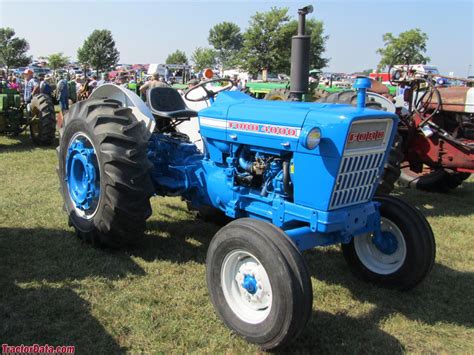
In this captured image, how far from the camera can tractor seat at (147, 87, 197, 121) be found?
4492 millimetres

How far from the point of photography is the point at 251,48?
42.7m

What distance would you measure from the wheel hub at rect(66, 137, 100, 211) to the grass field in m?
0.41

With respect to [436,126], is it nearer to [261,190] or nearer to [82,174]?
[261,190]

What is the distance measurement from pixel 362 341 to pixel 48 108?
837 centimetres

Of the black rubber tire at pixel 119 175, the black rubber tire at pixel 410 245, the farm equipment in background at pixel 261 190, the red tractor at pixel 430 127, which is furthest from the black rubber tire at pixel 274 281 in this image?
the red tractor at pixel 430 127

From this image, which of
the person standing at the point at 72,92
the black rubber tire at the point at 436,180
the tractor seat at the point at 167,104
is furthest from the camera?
the person standing at the point at 72,92

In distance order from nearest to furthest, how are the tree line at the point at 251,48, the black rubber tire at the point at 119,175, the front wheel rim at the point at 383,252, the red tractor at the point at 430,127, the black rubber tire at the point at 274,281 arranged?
the black rubber tire at the point at 274,281, the front wheel rim at the point at 383,252, the black rubber tire at the point at 119,175, the red tractor at the point at 430,127, the tree line at the point at 251,48

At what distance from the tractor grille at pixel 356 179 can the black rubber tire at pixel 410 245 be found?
0.36m

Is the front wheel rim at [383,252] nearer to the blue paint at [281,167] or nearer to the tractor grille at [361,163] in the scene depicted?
the blue paint at [281,167]

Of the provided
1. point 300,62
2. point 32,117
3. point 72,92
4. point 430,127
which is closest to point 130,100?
point 300,62

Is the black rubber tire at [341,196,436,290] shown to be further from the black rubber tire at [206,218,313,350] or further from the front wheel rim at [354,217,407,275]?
the black rubber tire at [206,218,313,350]

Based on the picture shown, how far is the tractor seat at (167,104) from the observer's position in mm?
4492

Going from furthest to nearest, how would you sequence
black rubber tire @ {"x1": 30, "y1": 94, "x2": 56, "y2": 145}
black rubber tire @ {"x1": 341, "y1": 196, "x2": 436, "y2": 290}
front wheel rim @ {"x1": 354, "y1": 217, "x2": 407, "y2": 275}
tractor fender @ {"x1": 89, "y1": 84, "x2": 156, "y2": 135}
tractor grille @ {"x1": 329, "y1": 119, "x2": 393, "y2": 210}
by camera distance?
black rubber tire @ {"x1": 30, "y1": 94, "x2": 56, "y2": 145}
tractor fender @ {"x1": 89, "y1": 84, "x2": 156, "y2": 135}
front wheel rim @ {"x1": 354, "y1": 217, "x2": 407, "y2": 275}
black rubber tire @ {"x1": 341, "y1": 196, "x2": 436, "y2": 290}
tractor grille @ {"x1": 329, "y1": 119, "x2": 393, "y2": 210}

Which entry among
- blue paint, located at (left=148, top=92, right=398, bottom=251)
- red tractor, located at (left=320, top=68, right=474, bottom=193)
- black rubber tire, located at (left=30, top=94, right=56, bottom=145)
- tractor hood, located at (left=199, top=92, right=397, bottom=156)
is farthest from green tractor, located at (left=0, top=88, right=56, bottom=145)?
tractor hood, located at (left=199, top=92, right=397, bottom=156)
